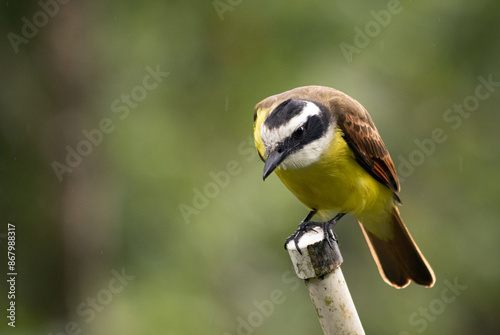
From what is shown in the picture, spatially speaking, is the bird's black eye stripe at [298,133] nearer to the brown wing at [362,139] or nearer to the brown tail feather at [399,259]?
the brown wing at [362,139]

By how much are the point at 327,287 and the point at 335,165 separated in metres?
1.16

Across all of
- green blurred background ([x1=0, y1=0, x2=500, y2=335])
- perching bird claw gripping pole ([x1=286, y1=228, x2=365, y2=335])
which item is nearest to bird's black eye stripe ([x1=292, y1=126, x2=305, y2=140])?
perching bird claw gripping pole ([x1=286, y1=228, x2=365, y2=335])

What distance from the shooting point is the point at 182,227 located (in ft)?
19.7

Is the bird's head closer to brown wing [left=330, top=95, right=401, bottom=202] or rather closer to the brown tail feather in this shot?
brown wing [left=330, top=95, right=401, bottom=202]

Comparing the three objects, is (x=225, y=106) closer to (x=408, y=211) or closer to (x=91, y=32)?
(x=91, y=32)

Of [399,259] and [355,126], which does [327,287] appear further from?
[399,259]

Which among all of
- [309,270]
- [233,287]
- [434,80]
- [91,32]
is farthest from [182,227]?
[309,270]

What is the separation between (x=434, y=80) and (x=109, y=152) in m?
3.08

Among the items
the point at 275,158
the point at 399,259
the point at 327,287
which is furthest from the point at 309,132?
the point at 399,259

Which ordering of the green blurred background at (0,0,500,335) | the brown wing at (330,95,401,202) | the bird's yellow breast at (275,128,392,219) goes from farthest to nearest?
the green blurred background at (0,0,500,335)
the brown wing at (330,95,401,202)
the bird's yellow breast at (275,128,392,219)

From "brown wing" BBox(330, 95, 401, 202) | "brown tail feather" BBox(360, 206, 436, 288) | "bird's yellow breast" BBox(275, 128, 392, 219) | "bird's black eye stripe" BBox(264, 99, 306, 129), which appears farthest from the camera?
"brown tail feather" BBox(360, 206, 436, 288)

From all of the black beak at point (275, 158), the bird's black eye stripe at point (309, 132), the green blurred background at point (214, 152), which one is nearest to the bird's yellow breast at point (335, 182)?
the bird's black eye stripe at point (309, 132)

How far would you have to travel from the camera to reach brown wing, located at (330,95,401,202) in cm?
407

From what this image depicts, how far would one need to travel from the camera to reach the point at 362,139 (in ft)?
13.4
